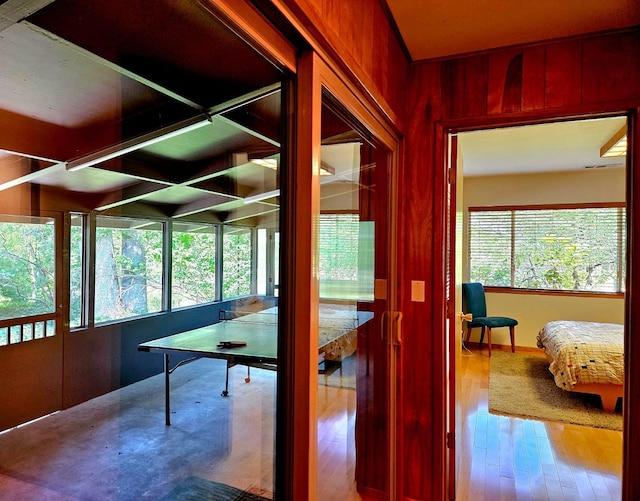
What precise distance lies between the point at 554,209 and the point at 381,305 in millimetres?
4385

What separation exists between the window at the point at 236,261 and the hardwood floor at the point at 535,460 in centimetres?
168

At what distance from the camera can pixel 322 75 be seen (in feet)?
3.79

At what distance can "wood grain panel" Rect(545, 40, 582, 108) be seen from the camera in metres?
1.94

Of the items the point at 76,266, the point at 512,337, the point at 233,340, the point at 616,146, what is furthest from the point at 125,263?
the point at 512,337

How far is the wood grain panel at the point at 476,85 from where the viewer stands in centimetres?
209

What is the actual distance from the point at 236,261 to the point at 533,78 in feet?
5.86

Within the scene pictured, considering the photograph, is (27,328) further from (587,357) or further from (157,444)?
(587,357)

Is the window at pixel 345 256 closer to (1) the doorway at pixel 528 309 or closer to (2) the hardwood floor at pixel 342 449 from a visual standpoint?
(2) the hardwood floor at pixel 342 449

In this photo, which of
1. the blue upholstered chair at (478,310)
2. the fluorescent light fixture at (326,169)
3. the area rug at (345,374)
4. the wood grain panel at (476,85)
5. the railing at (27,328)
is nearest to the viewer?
the fluorescent light fixture at (326,169)

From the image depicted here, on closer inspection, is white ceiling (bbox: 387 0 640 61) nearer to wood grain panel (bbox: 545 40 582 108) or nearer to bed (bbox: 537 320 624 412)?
wood grain panel (bbox: 545 40 582 108)

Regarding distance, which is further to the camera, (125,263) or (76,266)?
(125,263)

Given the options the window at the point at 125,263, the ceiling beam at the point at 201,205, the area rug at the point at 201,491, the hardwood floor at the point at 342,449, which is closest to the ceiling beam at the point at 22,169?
the window at the point at 125,263

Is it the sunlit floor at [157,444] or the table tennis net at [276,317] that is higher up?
the table tennis net at [276,317]

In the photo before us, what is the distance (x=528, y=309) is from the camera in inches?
219
